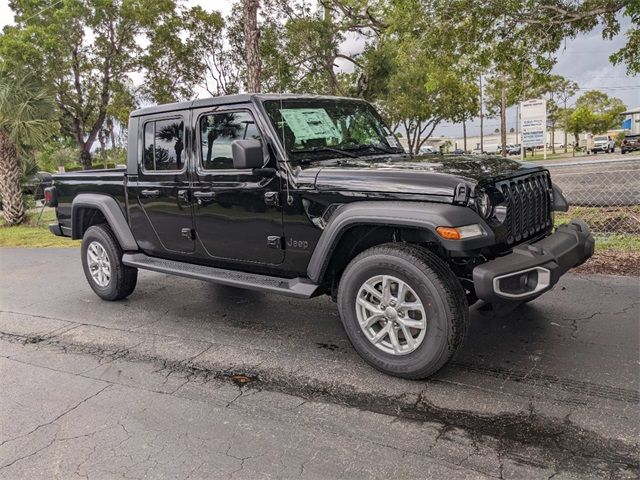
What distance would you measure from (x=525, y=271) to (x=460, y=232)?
51 cm

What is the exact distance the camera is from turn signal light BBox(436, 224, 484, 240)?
10.3ft

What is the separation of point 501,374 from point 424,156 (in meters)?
1.90

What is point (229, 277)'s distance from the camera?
14.5 ft

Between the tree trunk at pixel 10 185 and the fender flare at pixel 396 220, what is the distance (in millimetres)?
13942

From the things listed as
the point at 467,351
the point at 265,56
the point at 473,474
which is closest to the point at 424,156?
the point at 467,351

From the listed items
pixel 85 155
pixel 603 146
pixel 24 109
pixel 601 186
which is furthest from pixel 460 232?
pixel 603 146

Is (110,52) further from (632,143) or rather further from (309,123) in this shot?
(632,143)

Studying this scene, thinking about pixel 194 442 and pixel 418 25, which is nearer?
pixel 194 442

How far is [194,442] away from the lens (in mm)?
2881

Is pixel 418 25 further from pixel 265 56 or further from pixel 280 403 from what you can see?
pixel 265 56

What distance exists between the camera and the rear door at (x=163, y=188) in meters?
4.77

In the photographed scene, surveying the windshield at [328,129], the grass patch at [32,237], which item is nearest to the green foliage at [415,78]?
the windshield at [328,129]

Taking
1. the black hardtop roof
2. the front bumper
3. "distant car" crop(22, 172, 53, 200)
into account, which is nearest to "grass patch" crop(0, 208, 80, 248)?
"distant car" crop(22, 172, 53, 200)

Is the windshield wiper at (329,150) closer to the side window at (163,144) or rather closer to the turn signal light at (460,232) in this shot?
the side window at (163,144)
